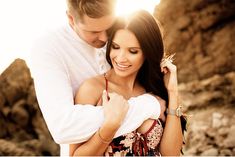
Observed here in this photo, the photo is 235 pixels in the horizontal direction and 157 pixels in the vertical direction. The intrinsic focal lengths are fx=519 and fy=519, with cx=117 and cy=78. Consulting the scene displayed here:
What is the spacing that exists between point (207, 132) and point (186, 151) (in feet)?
1.34

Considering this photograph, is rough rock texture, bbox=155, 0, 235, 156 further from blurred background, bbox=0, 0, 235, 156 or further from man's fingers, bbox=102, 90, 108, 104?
man's fingers, bbox=102, 90, 108, 104

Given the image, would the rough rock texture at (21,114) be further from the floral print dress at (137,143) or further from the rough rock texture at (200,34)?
the floral print dress at (137,143)

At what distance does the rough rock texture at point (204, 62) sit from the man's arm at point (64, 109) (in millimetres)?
4329

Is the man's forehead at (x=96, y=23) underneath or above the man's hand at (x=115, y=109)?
above

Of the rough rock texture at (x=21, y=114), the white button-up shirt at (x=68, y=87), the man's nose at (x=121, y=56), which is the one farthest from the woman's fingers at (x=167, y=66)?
the rough rock texture at (x=21, y=114)

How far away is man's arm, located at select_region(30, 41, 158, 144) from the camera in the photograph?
2.34 m

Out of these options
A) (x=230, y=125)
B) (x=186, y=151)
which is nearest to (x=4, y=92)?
(x=186, y=151)

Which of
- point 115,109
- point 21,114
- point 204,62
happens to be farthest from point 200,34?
point 115,109

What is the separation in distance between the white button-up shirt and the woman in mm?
56

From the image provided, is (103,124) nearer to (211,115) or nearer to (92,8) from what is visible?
(92,8)

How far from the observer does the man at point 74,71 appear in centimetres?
235

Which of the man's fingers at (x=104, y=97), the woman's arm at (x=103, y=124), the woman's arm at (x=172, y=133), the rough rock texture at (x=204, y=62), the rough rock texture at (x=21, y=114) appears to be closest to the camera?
the woman's arm at (x=103, y=124)

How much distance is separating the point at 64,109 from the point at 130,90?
17.8 inches

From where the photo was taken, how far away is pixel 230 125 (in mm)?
6773
